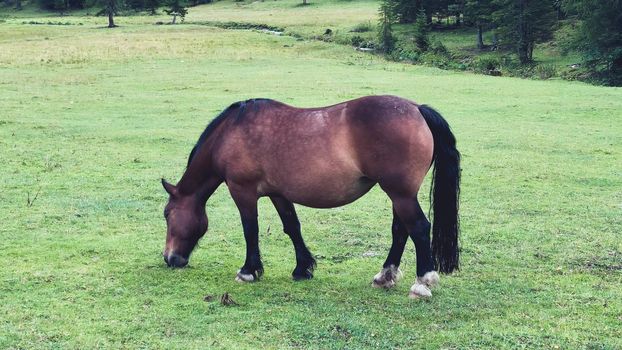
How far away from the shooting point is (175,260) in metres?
7.69

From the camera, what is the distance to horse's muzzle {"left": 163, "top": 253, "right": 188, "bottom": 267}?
7688mm

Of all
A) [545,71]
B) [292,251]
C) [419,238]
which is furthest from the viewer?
[545,71]

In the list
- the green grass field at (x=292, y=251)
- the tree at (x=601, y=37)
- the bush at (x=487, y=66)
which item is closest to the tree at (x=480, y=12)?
the tree at (x=601, y=37)

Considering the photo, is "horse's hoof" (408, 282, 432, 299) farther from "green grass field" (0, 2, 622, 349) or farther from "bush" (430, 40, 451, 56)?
"bush" (430, 40, 451, 56)

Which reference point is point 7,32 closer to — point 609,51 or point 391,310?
point 609,51

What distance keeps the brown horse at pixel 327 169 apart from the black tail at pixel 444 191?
0.4 inches

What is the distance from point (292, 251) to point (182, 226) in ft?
5.43

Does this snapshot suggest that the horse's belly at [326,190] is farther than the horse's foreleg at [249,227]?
No

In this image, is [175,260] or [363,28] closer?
[175,260]

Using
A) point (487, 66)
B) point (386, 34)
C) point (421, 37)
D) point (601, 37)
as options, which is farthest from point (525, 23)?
point (386, 34)

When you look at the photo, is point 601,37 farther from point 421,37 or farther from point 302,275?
point 302,275

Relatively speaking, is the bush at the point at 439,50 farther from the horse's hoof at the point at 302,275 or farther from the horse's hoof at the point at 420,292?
the horse's hoof at the point at 420,292

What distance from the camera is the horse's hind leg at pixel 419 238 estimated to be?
21.8 ft

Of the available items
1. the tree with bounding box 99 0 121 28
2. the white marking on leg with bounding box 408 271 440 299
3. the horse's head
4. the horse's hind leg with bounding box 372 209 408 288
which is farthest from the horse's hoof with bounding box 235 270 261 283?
the tree with bounding box 99 0 121 28
